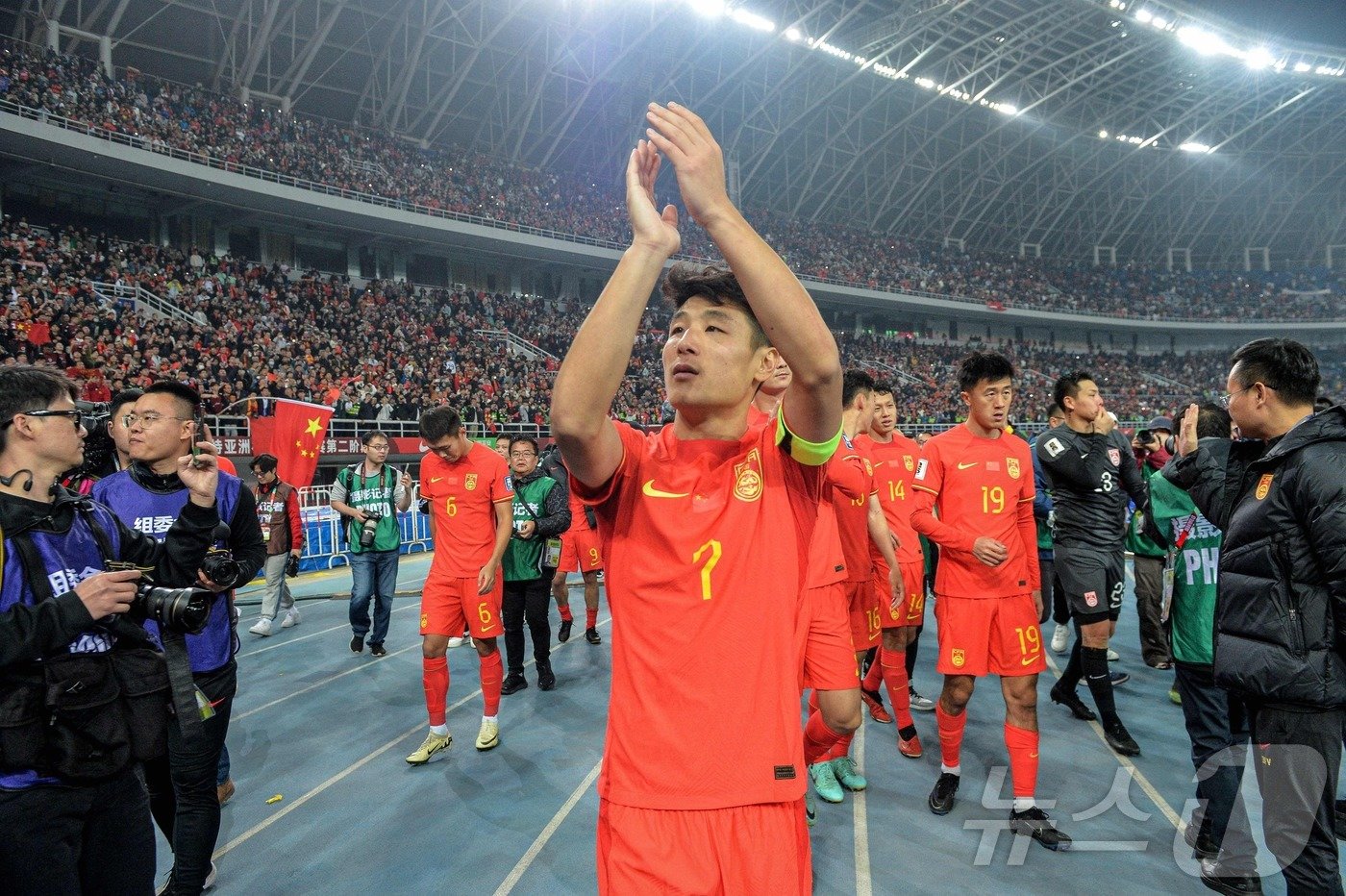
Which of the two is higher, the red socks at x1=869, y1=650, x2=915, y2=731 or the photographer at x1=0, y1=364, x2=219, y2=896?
the photographer at x1=0, y1=364, x2=219, y2=896

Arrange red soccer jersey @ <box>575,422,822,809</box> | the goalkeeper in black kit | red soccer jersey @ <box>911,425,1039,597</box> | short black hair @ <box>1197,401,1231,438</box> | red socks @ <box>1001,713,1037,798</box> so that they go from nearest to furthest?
1. red soccer jersey @ <box>575,422,822,809</box>
2. red socks @ <box>1001,713,1037,798</box>
3. red soccer jersey @ <box>911,425,1039,597</box>
4. the goalkeeper in black kit
5. short black hair @ <box>1197,401,1231,438</box>

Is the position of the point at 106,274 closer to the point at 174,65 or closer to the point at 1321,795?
the point at 174,65

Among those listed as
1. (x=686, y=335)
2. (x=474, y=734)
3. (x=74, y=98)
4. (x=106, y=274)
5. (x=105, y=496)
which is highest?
(x=74, y=98)

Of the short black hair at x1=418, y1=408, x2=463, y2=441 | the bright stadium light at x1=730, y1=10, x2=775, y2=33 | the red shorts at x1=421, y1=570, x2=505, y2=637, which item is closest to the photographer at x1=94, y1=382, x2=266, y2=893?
the red shorts at x1=421, y1=570, x2=505, y2=637

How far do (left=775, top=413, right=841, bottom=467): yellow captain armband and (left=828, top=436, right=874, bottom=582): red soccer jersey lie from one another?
1.13 m

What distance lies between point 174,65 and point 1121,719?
3074 cm

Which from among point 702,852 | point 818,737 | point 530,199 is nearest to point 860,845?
point 818,737

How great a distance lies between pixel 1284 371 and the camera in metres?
2.74

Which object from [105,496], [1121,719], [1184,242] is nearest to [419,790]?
[105,496]

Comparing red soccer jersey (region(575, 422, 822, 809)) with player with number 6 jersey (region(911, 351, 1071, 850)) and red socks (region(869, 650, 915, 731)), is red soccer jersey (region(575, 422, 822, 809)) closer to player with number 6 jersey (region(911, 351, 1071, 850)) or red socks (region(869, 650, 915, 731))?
player with number 6 jersey (region(911, 351, 1071, 850))

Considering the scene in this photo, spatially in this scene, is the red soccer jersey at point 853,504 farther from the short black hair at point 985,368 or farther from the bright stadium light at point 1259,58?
the bright stadium light at point 1259,58

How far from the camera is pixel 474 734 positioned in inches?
211

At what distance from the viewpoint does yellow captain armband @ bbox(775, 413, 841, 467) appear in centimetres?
153

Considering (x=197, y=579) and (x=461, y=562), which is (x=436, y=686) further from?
(x=197, y=579)
